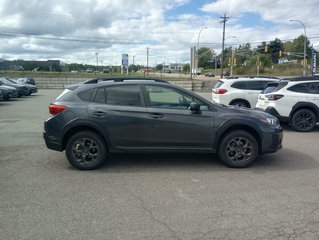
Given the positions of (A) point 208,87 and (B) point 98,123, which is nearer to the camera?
(B) point 98,123

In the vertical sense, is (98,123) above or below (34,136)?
above

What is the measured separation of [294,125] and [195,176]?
6.03 metres

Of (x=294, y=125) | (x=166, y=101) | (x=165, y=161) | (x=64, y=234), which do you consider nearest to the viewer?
(x=64, y=234)

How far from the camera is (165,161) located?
6.65 metres

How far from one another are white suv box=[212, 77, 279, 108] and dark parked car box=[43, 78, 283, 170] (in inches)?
284

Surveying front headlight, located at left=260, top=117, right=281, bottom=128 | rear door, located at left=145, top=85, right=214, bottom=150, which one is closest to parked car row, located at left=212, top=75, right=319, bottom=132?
front headlight, located at left=260, top=117, right=281, bottom=128

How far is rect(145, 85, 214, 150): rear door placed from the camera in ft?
19.9

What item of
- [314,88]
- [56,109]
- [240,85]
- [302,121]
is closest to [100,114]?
[56,109]

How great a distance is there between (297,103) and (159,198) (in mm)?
7302

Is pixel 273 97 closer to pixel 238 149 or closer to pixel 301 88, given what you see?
pixel 301 88

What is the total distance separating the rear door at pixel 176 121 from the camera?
6066 mm

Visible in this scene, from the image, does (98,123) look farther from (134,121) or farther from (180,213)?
(180,213)

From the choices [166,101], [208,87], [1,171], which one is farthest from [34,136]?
[208,87]

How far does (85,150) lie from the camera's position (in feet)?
19.9
